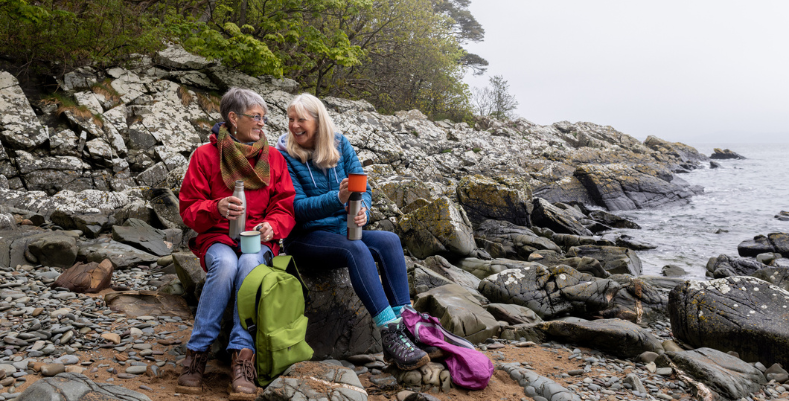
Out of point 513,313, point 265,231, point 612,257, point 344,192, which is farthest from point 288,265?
point 612,257

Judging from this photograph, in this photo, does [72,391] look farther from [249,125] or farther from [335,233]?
[249,125]

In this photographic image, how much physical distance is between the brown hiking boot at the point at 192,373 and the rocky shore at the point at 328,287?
89 mm

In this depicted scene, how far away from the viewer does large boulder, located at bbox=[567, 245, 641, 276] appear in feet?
33.9

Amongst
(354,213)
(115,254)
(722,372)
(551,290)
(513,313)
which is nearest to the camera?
(354,213)

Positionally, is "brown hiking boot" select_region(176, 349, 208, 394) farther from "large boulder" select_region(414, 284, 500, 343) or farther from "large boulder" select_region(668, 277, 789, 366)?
"large boulder" select_region(668, 277, 789, 366)

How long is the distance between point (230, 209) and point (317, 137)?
1135 mm

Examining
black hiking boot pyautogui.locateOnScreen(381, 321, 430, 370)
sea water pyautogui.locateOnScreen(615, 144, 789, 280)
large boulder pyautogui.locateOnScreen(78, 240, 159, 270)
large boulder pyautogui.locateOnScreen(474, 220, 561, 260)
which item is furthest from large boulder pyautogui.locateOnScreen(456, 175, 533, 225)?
black hiking boot pyautogui.locateOnScreen(381, 321, 430, 370)

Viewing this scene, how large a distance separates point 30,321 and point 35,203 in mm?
5746

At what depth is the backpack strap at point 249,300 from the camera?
3.30 m

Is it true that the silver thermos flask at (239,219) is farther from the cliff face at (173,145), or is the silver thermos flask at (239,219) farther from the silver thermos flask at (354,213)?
the cliff face at (173,145)

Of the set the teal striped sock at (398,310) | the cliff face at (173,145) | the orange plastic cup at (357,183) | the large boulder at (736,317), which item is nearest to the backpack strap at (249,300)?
the orange plastic cup at (357,183)

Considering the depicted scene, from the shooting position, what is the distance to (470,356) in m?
3.75

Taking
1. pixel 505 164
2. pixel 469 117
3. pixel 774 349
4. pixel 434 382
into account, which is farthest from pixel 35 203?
pixel 469 117

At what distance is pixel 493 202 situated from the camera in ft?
45.1
